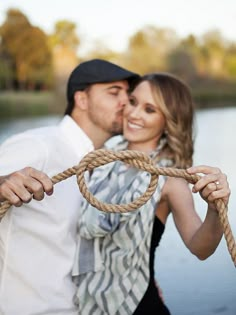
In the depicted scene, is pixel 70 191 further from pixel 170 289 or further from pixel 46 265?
pixel 170 289

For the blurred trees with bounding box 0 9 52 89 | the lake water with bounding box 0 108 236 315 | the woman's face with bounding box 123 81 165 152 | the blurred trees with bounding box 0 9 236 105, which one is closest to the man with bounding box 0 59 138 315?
the woman's face with bounding box 123 81 165 152

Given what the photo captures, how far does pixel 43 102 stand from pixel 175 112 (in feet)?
22.9

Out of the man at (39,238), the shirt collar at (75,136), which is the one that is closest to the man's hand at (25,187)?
the man at (39,238)

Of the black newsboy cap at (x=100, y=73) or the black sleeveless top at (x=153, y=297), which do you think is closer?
the black sleeveless top at (x=153, y=297)

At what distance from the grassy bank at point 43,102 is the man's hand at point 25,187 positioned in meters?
5.81

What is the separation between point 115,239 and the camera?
1255mm

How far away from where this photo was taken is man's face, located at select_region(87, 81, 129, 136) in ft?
4.81

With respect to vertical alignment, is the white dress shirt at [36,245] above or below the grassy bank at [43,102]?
above

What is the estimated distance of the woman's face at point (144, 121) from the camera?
4.47 ft

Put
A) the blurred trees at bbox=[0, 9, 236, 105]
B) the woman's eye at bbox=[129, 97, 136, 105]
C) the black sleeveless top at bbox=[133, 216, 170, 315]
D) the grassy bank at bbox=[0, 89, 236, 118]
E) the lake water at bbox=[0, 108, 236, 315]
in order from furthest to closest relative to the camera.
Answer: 1. the grassy bank at bbox=[0, 89, 236, 118]
2. the blurred trees at bbox=[0, 9, 236, 105]
3. the lake water at bbox=[0, 108, 236, 315]
4. the woman's eye at bbox=[129, 97, 136, 105]
5. the black sleeveless top at bbox=[133, 216, 170, 315]

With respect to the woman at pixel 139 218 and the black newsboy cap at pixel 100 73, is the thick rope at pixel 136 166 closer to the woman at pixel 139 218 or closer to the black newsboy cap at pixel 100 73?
the woman at pixel 139 218

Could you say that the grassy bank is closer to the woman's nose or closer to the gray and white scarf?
the woman's nose

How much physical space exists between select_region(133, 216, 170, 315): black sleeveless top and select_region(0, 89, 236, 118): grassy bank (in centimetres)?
538

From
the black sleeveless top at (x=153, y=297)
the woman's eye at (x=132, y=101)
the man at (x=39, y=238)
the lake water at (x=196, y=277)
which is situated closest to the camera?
the man at (x=39, y=238)
